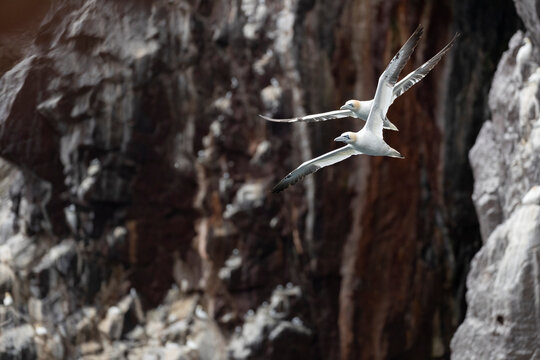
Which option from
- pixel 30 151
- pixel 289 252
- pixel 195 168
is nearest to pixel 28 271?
pixel 30 151

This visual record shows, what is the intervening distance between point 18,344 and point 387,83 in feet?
23.3

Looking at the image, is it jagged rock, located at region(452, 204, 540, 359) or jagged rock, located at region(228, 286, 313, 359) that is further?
jagged rock, located at region(228, 286, 313, 359)

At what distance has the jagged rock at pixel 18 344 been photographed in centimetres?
1027

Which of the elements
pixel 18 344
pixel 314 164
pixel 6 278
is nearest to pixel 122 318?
pixel 18 344

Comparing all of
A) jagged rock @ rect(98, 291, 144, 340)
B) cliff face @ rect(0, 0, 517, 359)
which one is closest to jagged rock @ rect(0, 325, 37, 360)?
cliff face @ rect(0, 0, 517, 359)

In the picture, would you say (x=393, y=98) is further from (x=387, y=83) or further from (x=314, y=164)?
(x=314, y=164)

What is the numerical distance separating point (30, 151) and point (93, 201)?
3.15 ft

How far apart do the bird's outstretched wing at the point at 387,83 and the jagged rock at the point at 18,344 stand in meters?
6.85

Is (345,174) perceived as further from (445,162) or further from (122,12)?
(122,12)

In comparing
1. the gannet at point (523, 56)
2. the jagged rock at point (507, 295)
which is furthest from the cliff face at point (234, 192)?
the jagged rock at point (507, 295)

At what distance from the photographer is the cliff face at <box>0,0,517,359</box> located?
10805 mm

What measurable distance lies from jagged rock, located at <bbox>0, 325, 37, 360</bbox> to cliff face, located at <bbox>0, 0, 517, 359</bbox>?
0.16ft

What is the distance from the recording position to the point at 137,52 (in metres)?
10.8

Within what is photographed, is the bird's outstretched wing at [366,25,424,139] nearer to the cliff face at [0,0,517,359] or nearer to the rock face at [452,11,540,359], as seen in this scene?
the rock face at [452,11,540,359]
